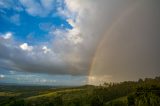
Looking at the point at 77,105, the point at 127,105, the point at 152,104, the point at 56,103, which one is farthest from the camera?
the point at 56,103

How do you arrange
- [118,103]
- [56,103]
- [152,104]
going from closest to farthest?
[152,104] → [118,103] → [56,103]

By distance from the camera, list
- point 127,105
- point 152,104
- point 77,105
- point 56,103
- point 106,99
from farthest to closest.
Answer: point 106,99 → point 56,103 → point 77,105 → point 127,105 → point 152,104

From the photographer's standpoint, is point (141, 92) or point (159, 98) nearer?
point (159, 98)

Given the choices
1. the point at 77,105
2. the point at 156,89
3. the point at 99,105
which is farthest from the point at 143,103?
the point at 77,105

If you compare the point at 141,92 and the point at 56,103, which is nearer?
the point at 141,92

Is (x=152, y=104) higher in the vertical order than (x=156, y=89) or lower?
lower

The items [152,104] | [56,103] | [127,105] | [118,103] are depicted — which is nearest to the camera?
[152,104]

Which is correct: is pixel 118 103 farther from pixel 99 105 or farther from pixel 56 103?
pixel 56 103

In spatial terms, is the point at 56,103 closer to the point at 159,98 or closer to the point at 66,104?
the point at 66,104

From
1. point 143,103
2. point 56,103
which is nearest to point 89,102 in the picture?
point 56,103
